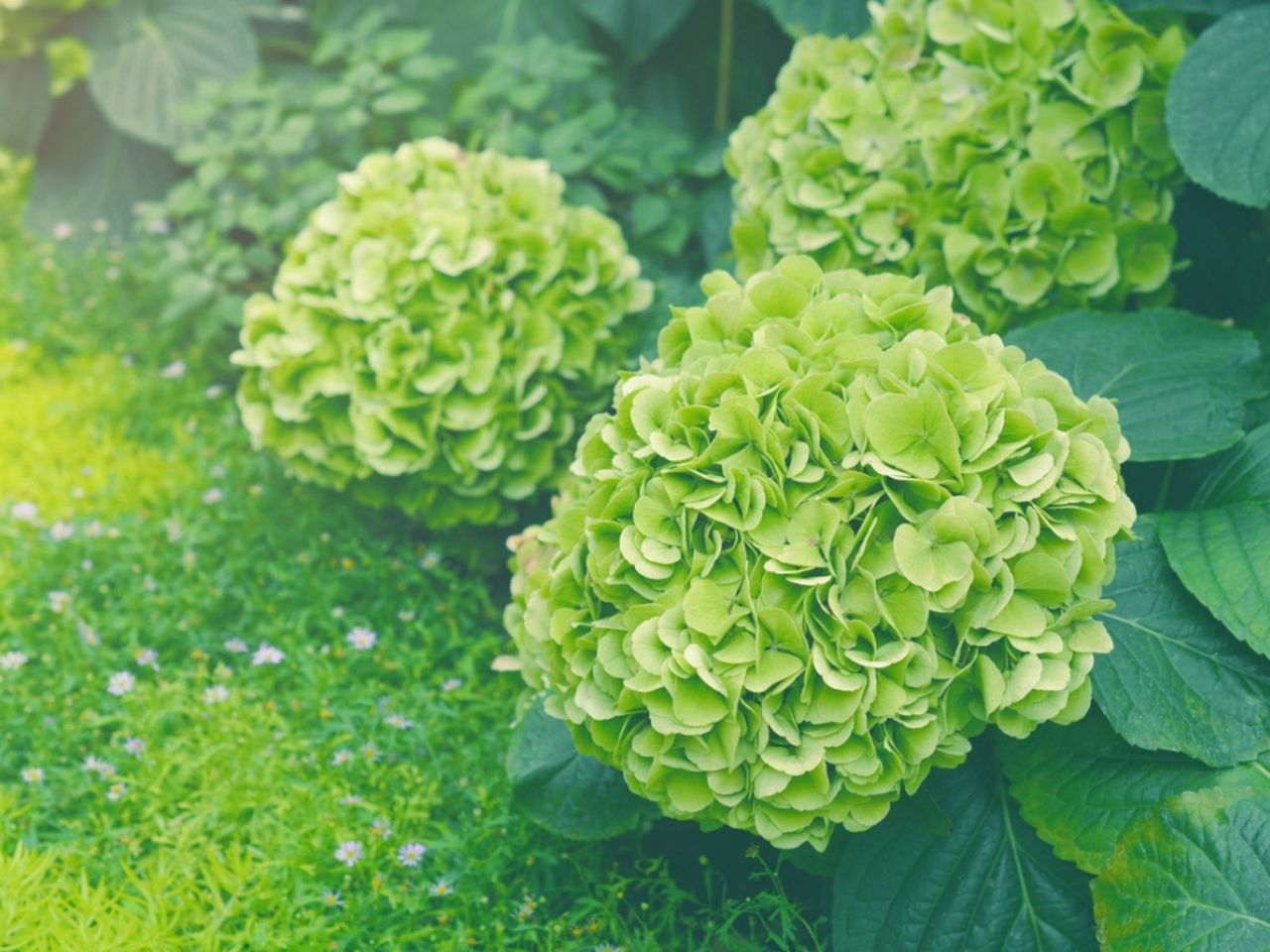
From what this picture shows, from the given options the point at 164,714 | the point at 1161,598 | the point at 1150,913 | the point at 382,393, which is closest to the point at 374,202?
the point at 382,393

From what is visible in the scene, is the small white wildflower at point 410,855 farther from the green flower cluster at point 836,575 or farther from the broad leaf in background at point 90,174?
the broad leaf in background at point 90,174

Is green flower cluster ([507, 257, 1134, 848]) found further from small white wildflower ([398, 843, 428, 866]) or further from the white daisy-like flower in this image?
the white daisy-like flower

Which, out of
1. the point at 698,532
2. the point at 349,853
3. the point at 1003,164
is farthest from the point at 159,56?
the point at 698,532

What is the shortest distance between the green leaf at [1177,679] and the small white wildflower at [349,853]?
1.03 metres

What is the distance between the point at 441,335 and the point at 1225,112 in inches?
53.4

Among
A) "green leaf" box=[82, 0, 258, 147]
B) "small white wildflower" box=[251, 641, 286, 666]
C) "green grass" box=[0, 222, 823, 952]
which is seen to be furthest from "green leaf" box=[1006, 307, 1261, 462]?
"green leaf" box=[82, 0, 258, 147]

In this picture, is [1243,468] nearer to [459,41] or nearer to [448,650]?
[448,650]

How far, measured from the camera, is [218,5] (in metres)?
3.72

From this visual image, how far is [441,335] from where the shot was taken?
2350 millimetres

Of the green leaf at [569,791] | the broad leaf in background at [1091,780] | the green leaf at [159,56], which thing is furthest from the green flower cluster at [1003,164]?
the green leaf at [159,56]

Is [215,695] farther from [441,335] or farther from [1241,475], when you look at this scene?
[1241,475]

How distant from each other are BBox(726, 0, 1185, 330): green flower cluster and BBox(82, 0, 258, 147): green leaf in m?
2.09

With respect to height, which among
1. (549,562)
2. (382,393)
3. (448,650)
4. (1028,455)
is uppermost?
(1028,455)

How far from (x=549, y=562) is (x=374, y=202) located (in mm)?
1033
